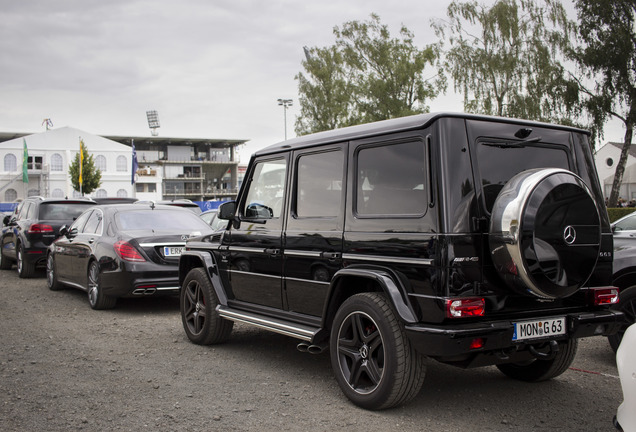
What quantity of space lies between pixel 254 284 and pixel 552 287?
2.88m

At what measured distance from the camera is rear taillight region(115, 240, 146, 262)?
29.2 feet

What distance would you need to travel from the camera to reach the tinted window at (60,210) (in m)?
13.7

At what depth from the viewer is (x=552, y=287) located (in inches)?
163

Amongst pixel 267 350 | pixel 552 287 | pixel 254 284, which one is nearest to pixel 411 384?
pixel 552 287

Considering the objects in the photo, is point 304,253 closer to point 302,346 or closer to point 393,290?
point 302,346

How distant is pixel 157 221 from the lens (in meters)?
9.79

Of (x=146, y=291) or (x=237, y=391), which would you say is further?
(x=146, y=291)

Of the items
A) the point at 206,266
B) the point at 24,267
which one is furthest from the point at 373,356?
the point at 24,267

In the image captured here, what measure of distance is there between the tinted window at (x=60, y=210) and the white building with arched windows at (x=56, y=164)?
68227 millimetres

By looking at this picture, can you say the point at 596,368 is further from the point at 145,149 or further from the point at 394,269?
the point at 145,149

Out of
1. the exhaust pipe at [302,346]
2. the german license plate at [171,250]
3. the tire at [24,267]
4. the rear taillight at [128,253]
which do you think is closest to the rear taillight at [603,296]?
the exhaust pipe at [302,346]

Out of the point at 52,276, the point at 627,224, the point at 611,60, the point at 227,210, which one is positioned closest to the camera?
the point at 227,210

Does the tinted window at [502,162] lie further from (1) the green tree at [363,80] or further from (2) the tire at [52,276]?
(1) the green tree at [363,80]

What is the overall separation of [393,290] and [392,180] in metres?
0.87
